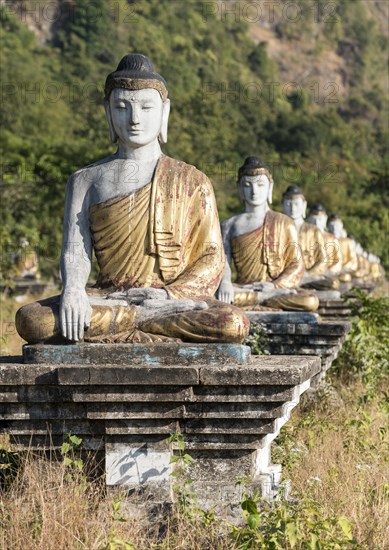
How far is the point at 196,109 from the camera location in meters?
39.1

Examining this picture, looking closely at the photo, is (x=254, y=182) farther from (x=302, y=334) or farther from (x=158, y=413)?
(x=158, y=413)

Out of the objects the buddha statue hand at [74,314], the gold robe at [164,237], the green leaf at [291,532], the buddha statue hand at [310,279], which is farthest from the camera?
the buddha statue hand at [310,279]

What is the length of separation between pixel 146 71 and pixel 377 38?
318ft

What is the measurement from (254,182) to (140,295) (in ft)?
15.0

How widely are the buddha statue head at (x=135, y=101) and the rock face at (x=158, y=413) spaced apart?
1543 mm

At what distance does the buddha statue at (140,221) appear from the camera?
596 centimetres

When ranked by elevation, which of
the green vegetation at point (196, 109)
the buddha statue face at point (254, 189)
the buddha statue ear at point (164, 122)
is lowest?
the buddha statue face at point (254, 189)

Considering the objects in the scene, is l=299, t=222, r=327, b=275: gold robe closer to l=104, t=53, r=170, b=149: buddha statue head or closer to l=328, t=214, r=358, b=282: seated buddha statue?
l=328, t=214, r=358, b=282: seated buddha statue

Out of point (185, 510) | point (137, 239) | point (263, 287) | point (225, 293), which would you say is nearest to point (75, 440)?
point (185, 510)

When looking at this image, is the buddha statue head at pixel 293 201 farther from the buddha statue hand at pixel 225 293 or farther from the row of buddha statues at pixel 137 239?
the row of buddha statues at pixel 137 239

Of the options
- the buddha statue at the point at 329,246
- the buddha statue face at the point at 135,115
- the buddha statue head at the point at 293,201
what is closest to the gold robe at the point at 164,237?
the buddha statue face at the point at 135,115

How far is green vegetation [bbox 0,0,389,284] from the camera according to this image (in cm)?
2825

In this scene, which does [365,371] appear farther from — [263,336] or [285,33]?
[285,33]

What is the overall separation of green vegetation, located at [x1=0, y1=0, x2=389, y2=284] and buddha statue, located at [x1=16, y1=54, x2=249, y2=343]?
32.4 ft
